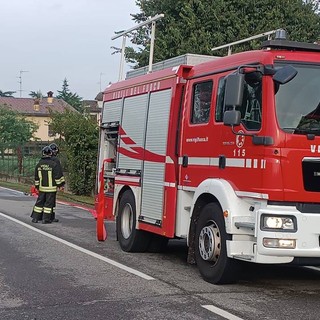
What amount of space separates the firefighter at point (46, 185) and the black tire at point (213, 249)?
6962 millimetres

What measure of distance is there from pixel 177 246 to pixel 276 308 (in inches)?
203

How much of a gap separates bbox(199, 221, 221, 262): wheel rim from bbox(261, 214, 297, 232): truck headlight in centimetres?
95

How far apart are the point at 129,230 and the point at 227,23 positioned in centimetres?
1889

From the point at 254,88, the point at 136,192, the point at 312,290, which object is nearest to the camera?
the point at 254,88

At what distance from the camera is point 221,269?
7.68m

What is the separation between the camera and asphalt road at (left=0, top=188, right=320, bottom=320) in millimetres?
6488

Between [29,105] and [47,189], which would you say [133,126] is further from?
[29,105]

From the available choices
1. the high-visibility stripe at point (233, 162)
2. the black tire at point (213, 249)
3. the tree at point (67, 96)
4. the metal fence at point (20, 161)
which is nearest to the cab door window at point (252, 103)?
the high-visibility stripe at point (233, 162)

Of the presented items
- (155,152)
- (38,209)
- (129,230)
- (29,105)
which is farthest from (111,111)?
(29,105)

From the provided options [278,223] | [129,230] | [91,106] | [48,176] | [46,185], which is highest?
[91,106]

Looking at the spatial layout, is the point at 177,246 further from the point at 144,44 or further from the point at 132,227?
the point at 144,44

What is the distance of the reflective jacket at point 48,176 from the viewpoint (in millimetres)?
14648

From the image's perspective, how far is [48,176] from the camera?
1468cm

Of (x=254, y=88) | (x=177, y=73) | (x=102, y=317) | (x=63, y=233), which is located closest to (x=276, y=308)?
(x=102, y=317)
